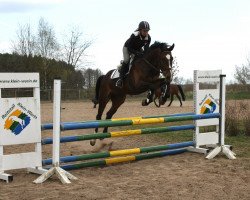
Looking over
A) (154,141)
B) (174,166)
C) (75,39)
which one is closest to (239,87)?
(75,39)

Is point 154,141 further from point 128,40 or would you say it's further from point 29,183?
point 29,183

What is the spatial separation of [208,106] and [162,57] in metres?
1.24

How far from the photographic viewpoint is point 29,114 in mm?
5461

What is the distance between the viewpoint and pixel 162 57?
24.1ft

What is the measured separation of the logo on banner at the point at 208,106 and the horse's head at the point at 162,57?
2.64 ft

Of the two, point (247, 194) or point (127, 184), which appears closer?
point (247, 194)

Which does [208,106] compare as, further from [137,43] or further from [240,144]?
[137,43]

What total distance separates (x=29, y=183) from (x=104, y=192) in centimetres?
111

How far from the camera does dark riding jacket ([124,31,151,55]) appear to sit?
26.3ft

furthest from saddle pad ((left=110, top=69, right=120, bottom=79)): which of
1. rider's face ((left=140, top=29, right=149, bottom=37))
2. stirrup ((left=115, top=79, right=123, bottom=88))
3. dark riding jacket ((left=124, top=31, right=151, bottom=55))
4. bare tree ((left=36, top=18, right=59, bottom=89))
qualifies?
bare tree ((left=36, top=18, right=59, bottom=89))

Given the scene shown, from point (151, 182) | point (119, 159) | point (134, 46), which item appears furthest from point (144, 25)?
point (151, 182)

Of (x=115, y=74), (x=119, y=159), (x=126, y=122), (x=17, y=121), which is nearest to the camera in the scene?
(x=17, y=121)

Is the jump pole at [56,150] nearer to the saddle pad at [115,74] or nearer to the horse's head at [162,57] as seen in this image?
the horse's head at [162,57]

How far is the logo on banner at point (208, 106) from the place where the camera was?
744cm
